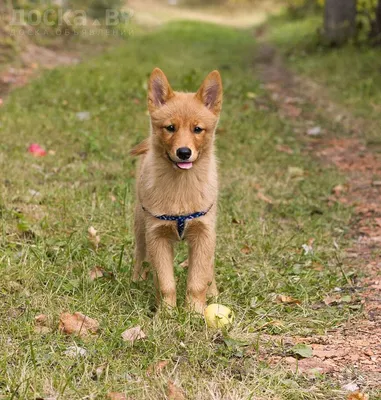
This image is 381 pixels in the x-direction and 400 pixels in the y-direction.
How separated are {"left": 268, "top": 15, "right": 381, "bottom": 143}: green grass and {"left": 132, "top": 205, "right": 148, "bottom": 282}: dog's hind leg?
4890 mm

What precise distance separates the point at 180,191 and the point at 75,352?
1.15 m

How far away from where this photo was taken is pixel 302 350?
3322 millimetres

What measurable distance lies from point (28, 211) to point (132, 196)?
1.00 meters

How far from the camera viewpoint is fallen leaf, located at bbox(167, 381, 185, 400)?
2.81m

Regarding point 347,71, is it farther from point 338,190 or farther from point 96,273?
point 96,273

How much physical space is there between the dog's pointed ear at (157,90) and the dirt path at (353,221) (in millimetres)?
1620

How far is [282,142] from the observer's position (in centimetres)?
818

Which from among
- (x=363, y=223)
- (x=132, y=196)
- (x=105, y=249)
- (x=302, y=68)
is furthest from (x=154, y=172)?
(x=302, y=68)

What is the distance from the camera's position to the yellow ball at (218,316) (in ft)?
11.4

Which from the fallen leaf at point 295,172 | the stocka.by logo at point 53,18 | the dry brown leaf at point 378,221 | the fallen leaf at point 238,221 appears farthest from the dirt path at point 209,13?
the fallen leaf at point 238,221


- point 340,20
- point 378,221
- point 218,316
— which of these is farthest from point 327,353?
point 340,20

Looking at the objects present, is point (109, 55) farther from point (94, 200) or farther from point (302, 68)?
point (94, 200)

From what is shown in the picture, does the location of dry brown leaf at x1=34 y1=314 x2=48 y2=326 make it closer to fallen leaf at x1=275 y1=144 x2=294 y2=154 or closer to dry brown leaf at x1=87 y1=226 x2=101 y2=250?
dry brown leaf at x1=87 y1=226 x2=101 y2=250

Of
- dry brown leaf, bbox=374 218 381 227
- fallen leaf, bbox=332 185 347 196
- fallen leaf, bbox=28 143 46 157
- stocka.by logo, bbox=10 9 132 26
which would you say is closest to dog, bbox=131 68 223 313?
dry brown leaf, bbox=374 218 381 227
